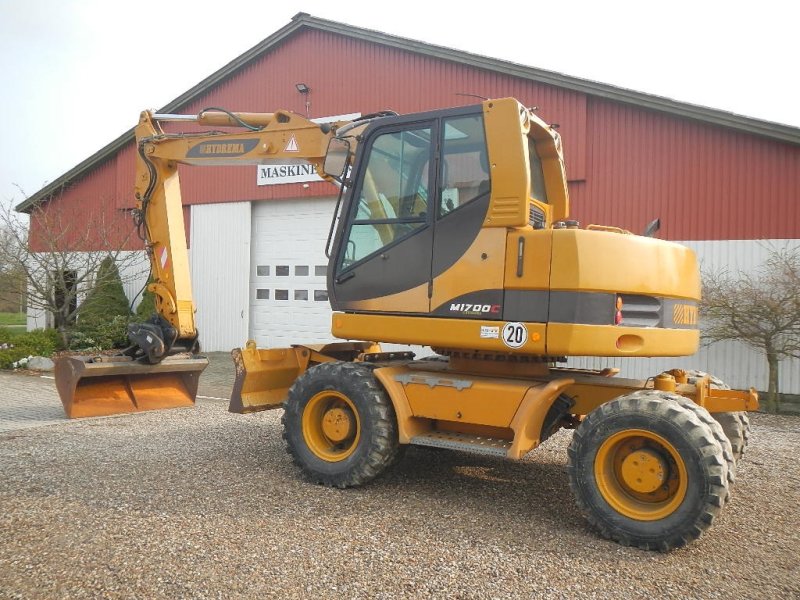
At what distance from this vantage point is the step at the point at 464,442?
514 centimetres

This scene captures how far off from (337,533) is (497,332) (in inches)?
72.0

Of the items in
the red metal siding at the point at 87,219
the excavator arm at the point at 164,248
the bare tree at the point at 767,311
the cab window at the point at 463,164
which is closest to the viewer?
the cab window at the point at 463,164

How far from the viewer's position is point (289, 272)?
1644 centimetres

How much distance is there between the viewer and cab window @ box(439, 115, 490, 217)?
527 centimetres

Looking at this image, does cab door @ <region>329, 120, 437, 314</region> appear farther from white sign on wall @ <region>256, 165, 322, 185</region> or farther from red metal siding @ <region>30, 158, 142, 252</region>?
red metal siding @ <region>30, 158, 142, 252</region>

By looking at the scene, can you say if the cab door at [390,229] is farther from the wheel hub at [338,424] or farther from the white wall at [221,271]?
the white wall at [221,271]

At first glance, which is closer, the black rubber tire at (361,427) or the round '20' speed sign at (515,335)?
the round '20' speed sign at (515,335)

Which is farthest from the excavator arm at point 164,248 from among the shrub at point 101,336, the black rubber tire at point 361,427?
the shrub at point 101,336

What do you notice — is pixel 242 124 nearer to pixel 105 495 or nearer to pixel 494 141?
pixel 494 141

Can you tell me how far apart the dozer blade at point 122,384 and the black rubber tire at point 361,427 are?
3281mm

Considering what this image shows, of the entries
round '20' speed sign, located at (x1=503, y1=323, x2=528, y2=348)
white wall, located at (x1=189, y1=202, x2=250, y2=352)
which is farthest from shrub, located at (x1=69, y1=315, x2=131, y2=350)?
round '20' speed sign, located at (x1=503, y1=323, x2=528, y2=348)

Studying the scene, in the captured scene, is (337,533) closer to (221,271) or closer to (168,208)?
(168,208)

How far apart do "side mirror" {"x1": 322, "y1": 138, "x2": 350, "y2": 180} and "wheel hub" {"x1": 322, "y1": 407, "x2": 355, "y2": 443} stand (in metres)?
2.11

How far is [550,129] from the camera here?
19.8 ft
